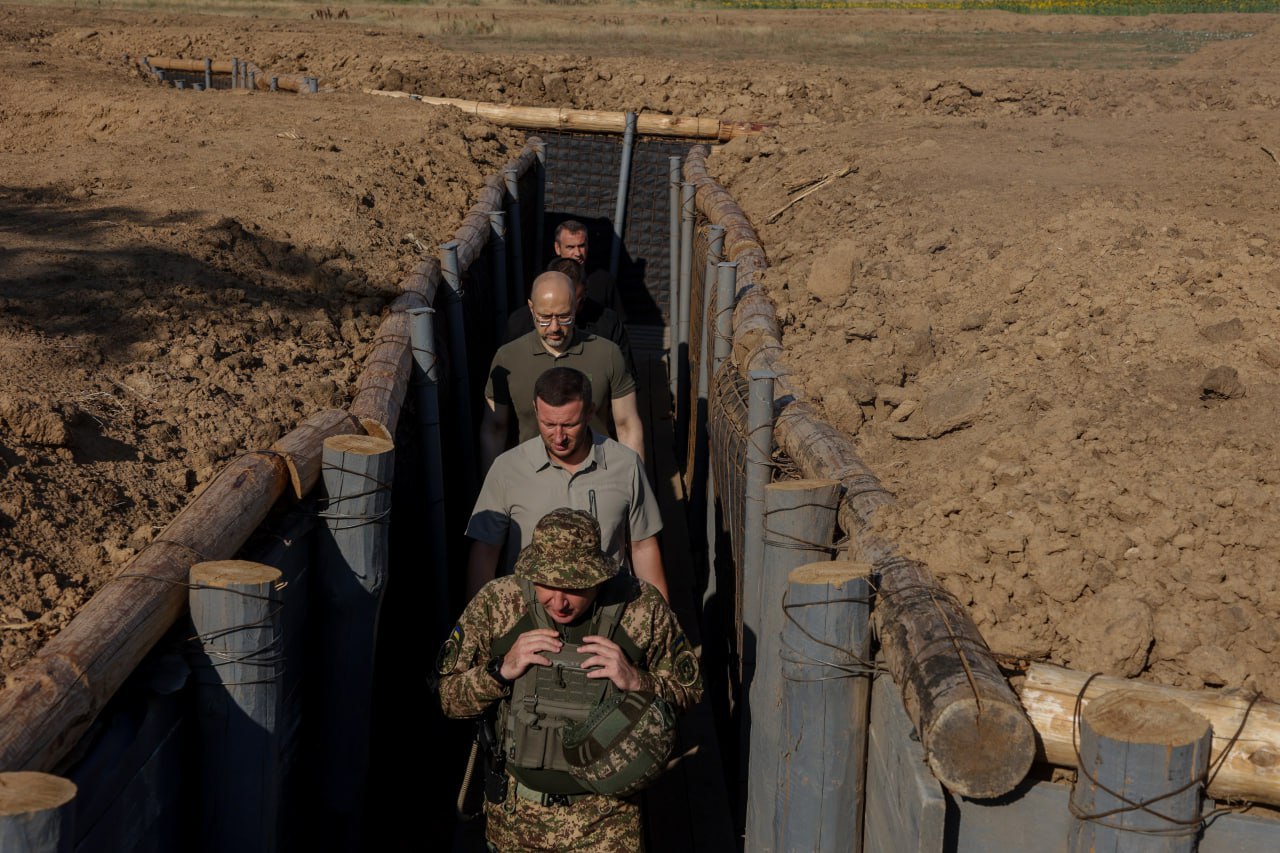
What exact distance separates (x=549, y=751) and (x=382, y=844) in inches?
74.7

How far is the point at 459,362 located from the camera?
26.3ft

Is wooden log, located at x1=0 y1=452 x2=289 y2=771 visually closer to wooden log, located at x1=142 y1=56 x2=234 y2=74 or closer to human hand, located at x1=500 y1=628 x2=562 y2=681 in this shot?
human hand, located at x1=500 y1=628 x2=562 y2=681

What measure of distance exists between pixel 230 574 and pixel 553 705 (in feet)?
3.54

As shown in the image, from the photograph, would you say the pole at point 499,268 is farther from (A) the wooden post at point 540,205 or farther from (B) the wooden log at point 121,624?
(B) the wooden log at point 121,624

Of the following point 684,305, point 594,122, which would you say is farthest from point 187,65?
point 684,305

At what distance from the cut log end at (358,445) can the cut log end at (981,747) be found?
2427 mm

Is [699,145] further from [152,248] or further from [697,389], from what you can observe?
[152,248]

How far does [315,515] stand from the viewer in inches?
193

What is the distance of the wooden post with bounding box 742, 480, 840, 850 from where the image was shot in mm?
4578

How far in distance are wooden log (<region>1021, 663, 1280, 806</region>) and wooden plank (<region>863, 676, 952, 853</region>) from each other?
0.31 meters

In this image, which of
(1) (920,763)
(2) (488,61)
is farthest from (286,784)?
(2) (488,61)

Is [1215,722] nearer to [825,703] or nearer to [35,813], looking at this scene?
[825,703]

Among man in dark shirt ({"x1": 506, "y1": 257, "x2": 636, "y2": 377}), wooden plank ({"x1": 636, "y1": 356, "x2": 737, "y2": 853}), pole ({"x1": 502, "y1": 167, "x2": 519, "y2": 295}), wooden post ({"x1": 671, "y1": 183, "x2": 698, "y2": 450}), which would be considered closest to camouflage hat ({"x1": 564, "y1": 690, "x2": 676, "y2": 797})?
wooden plank ({"x1": 636, "y1": 356, "x2": 737, "y2": 853})

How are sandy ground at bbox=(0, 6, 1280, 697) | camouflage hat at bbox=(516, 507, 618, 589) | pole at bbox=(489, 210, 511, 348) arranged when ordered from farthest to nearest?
pole at bbox=(489, 210, 511, 348)
camouflage hat at bbox=(516, 507, 618, 589)
sandy ground at bbox=(0, 6, 1280, 697)
